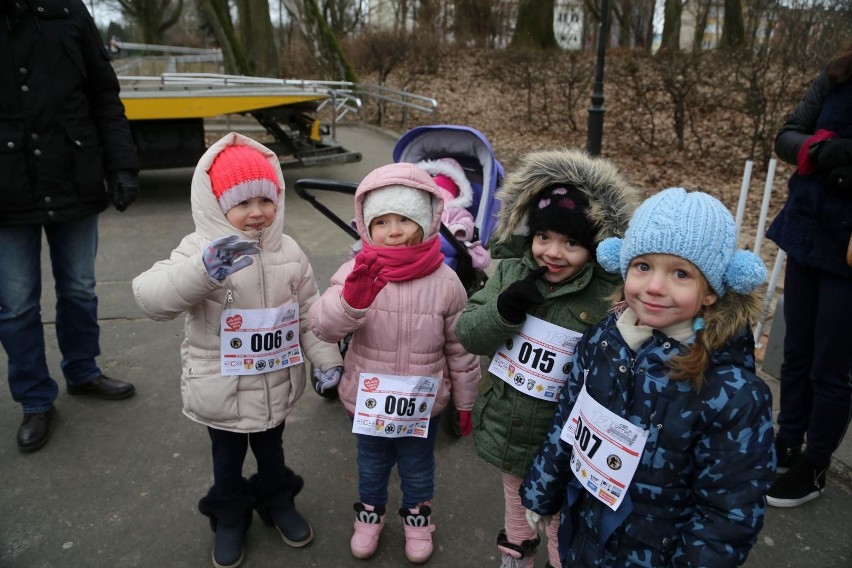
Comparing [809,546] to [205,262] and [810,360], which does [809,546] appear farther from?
[205,262]

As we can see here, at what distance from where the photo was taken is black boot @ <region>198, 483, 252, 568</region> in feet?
7.78

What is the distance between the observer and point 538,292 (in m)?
1.88

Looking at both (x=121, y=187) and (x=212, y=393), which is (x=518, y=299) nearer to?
(x=212, y=393)

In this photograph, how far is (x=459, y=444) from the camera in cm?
317

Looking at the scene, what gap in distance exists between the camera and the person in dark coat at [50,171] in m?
2.80

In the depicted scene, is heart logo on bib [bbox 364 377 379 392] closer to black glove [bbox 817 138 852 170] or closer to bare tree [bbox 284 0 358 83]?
black glove [bbox 817 138 852 170]

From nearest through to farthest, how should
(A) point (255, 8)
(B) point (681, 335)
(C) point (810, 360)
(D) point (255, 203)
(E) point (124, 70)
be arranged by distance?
(B) point (681, 335)
(D) point (255, 203)
(C) point (810, 360)
(A) point (255, 8)
(E) point (124, 70)

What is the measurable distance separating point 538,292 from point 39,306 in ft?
7.93

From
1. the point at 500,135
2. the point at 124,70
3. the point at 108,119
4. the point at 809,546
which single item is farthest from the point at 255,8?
the point at 809,546

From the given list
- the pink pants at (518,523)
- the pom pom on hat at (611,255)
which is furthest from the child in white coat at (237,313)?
the pom pom on hat at (611,255)

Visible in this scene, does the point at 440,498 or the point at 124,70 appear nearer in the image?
the point at 440,498

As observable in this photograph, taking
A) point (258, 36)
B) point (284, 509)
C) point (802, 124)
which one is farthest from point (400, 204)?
point (258, 36)

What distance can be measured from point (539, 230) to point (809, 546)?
1731 mm

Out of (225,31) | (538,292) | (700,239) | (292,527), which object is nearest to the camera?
(700,239)
